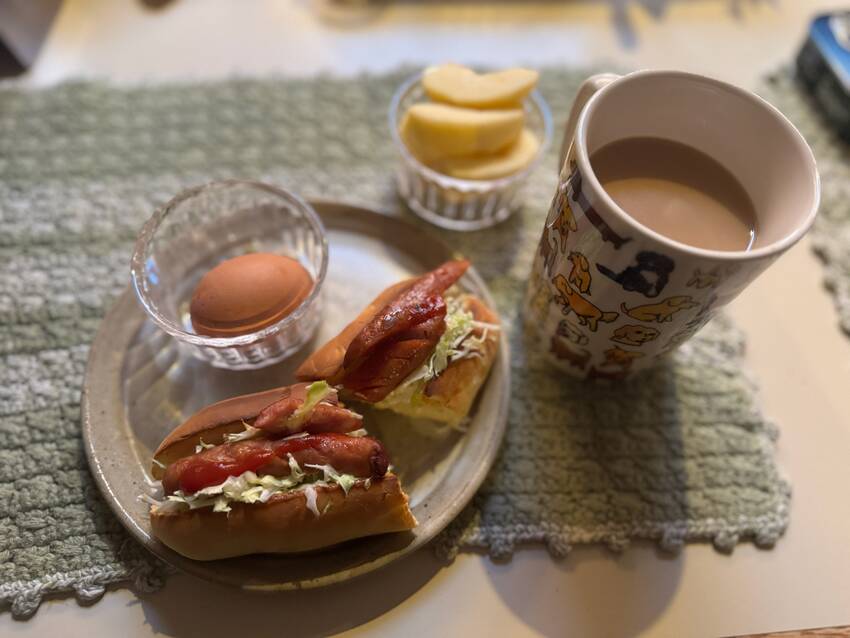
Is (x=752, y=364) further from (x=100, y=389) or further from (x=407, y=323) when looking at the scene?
(x=100, y=389)

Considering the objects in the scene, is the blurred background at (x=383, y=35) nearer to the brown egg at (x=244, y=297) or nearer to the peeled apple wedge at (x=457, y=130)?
the peeled apple wedge at (x=457, y=130)

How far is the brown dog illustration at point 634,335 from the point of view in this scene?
673 mm

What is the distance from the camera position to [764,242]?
65 centimetres

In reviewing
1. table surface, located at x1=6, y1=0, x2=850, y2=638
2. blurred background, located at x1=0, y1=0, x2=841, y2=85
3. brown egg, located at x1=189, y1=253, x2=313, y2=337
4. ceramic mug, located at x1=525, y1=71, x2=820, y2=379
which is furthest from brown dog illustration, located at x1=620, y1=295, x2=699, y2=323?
blurred background, located at x1=0, y1=0, x2=841, y2=85

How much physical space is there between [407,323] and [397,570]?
286 mm

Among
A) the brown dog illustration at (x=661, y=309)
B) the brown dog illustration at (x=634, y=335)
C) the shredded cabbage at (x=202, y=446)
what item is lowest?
the shredded cabbage at (x=202, y=446)

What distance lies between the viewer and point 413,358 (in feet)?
2.36

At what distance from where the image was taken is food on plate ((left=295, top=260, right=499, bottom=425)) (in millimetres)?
718

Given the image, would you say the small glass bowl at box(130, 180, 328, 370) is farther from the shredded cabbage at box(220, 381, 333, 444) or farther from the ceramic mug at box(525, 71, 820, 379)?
the ceramic mug at box(525, 71, 820, 379)

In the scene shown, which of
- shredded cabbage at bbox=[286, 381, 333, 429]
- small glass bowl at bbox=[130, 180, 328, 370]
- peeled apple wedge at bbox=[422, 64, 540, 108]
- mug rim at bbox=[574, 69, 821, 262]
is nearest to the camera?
mug rim at bbox=[574, 69, 821, 262]

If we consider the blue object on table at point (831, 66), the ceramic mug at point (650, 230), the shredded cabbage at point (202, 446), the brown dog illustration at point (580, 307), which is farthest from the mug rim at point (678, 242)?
the blue object on table at point (831, 66)

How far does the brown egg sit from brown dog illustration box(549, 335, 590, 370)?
33 centimetres

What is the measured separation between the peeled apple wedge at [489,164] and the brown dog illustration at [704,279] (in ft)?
1.25

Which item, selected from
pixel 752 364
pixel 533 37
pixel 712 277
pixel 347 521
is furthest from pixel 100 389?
pixel 533 37
